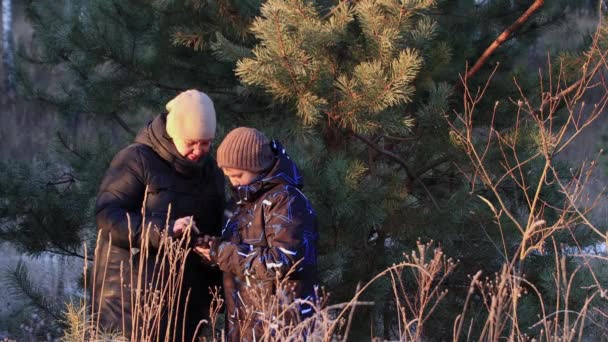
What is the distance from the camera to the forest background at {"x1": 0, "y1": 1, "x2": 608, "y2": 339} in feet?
15.1

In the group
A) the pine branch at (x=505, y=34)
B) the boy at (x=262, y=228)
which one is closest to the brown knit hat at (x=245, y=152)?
the boy at (x=262, y=228)

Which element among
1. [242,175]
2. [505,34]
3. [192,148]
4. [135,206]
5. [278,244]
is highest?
[505,34]

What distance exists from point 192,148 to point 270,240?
620 mm

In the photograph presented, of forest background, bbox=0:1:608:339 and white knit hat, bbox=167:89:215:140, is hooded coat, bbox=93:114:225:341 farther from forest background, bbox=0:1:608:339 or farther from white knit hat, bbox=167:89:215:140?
forest background, bbox=0:1:608:339

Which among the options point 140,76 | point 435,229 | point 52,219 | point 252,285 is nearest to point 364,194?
point 435,229

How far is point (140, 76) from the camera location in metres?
5.64

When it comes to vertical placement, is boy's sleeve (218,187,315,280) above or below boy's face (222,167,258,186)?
below

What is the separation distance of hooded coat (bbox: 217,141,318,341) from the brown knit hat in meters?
0.06

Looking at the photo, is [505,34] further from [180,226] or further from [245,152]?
[180,226]

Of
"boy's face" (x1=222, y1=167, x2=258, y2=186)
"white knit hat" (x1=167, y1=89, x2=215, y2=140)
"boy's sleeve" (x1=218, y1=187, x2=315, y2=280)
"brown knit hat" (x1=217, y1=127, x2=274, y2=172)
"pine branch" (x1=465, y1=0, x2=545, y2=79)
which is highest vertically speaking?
"pine branch" (x1=465, y1=0, x2=545, y2=79)

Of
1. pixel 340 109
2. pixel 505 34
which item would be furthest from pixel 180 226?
pixel 505 34

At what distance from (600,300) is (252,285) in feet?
8.76

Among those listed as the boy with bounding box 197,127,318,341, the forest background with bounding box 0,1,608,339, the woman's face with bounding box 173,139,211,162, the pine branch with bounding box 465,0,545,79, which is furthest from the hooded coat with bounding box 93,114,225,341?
the pine branch with bounding box 465,0,545,79

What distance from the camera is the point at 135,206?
3.81m
